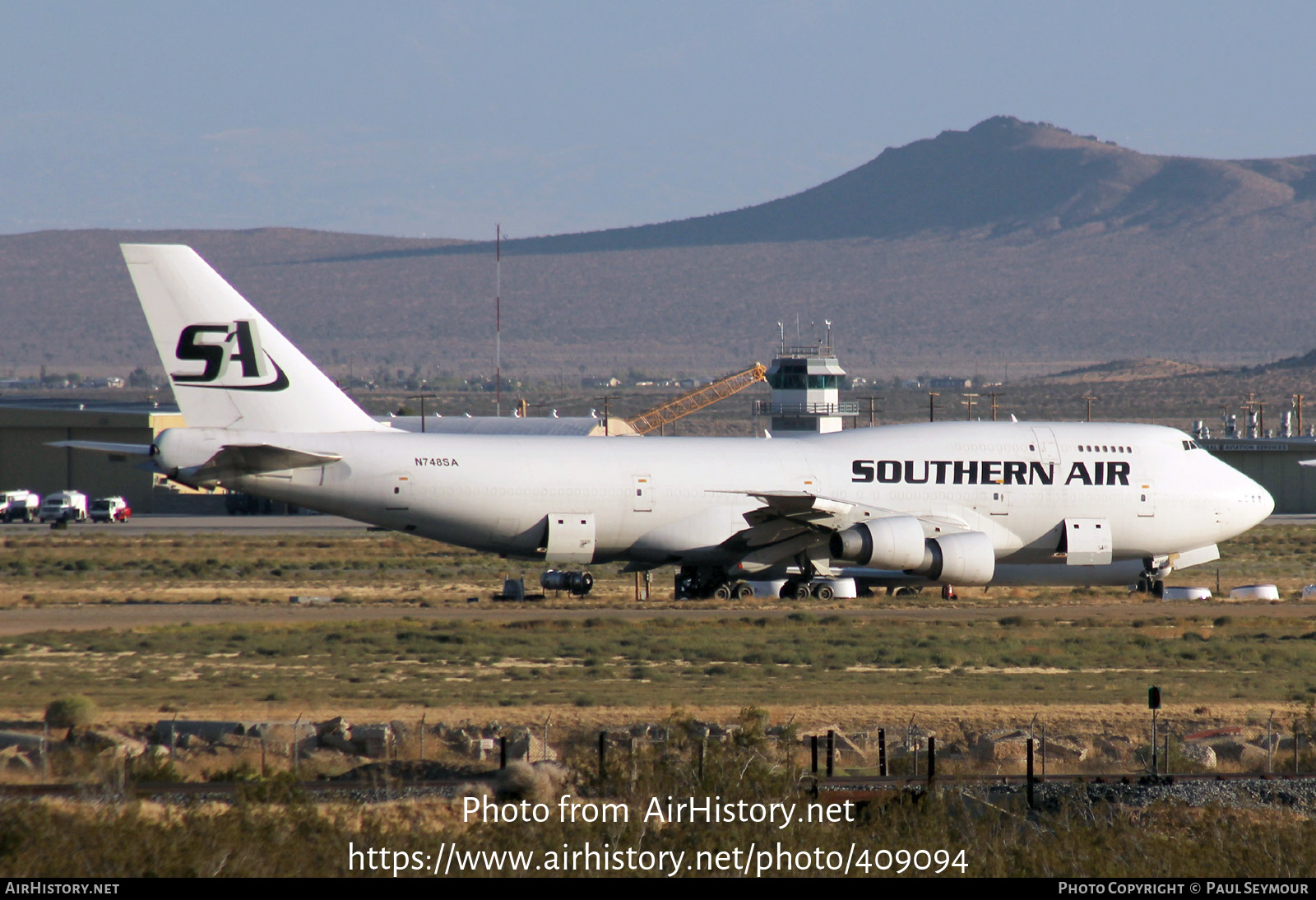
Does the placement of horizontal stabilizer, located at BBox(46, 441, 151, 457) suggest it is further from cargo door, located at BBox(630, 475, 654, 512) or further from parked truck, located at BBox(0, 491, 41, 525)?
parked truck, located at BBox(0, 491, 41, 525)

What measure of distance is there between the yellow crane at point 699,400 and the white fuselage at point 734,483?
186 feet

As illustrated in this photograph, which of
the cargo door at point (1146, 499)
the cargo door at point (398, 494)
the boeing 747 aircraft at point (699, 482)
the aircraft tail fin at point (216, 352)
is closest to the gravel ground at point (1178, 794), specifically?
the boeing 747 aircraft at point (699, 482)

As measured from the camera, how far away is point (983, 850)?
15.3 m

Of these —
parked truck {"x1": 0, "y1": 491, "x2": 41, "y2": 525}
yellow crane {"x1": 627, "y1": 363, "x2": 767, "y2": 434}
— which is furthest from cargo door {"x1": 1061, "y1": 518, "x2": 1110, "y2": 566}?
yellow crane {"x1": 627, "y1": 363, "x2": 767, "y2": 434}

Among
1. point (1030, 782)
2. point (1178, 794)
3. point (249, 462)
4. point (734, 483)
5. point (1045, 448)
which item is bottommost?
point (1178, 794)

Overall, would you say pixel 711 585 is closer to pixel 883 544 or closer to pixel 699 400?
pixel 883 544

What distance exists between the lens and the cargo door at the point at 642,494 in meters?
37.8

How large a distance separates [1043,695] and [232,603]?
21.4 metres

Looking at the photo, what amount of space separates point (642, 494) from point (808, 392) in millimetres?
43959

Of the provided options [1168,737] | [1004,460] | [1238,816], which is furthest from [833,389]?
[1238,816]

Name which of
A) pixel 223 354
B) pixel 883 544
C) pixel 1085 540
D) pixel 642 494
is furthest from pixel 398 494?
pixel 1085 540

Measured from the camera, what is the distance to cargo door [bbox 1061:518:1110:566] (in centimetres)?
4038

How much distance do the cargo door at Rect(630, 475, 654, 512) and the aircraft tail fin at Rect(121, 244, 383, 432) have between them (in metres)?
7.71

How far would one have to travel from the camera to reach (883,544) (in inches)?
1471
